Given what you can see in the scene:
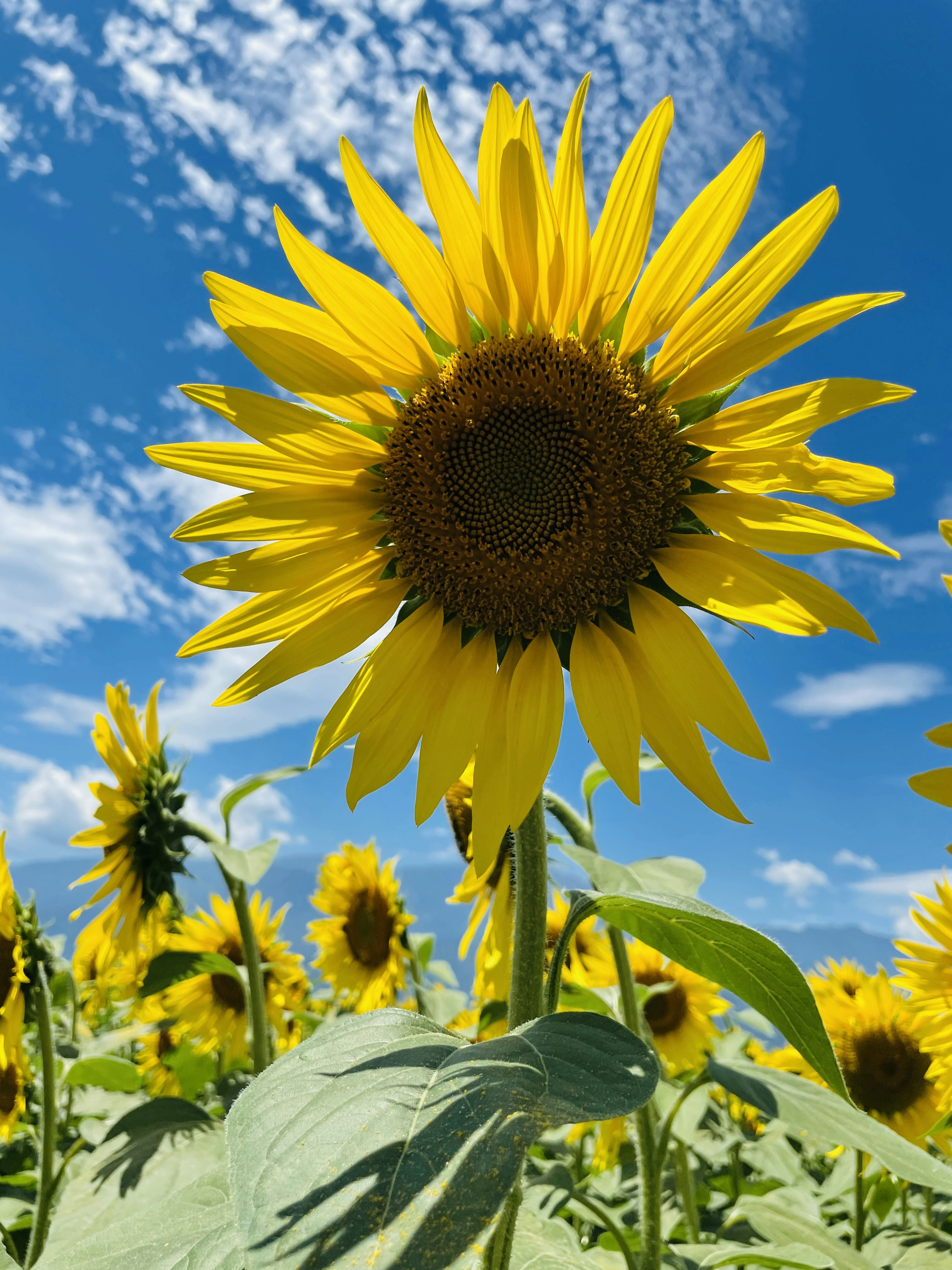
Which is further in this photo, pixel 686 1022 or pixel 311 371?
pixel 686 1022

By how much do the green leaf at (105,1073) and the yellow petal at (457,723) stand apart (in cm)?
252

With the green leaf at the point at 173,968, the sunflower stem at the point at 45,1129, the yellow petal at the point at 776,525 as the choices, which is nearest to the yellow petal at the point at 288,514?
the yellow petal at the point at 776,525

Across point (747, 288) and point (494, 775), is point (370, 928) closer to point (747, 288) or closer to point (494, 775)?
point (494, 775)

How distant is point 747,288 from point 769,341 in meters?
0.12

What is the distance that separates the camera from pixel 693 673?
71.2 inches

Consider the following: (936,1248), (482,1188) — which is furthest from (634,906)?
(936,1248)

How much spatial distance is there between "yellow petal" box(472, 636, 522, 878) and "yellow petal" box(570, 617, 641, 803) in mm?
155

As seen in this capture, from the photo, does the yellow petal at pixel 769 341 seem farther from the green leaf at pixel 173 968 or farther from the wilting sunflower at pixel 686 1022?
the wilting sunflower at pixel 686 1022

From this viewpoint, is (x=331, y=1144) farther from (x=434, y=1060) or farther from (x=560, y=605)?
(x=560, y=605)

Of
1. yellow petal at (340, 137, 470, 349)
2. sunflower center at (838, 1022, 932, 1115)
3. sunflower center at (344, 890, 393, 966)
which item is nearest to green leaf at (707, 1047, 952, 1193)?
yellow petal at (340, 137, 470, 349)

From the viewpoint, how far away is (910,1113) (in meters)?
4.88

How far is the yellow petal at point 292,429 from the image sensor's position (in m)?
1.97

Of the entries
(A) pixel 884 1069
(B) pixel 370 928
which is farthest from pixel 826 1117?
(B) pixel 370 928

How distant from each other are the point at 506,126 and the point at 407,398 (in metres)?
0.60
